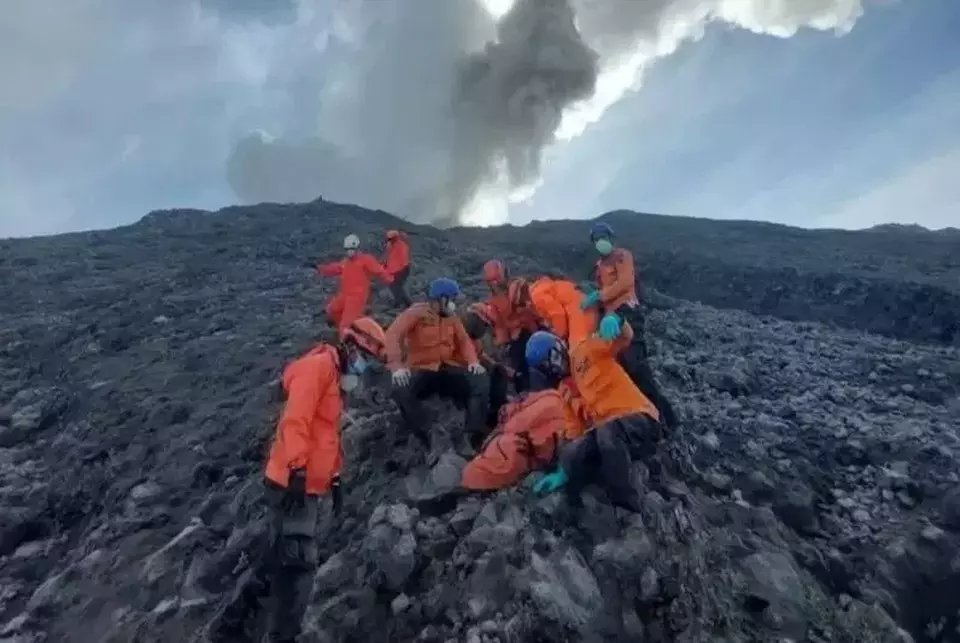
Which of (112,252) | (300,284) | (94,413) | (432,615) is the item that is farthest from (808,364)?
(112,252)

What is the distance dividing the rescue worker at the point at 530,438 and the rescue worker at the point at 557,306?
155 centimetres

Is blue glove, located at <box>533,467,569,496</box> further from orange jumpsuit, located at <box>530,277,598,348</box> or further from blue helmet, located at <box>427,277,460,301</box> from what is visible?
blue helmet, located at <box>427,277,460,301</box>

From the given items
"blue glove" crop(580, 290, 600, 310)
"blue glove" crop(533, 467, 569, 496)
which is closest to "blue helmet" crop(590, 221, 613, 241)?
"blue glove" crop(580, 290, 600, 310)

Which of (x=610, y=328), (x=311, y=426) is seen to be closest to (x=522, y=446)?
(x=610, y=328)

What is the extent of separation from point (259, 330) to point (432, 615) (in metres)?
7.76

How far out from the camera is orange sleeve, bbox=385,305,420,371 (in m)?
7.87

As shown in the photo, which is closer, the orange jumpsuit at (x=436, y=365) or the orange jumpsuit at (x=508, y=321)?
the orange jumpsuit at (x=436, y=365)

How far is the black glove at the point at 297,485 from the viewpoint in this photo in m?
6.01

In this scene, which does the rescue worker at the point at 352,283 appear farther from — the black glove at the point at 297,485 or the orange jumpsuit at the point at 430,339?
the black glove at the point at 297,485

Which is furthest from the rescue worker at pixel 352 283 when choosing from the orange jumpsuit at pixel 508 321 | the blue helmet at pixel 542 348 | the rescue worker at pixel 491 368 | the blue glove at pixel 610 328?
the blue glove at pixel 610 328

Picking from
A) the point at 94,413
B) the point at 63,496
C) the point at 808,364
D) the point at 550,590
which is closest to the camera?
the point at 550,590

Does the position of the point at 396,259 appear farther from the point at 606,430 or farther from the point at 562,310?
the point at 606,430

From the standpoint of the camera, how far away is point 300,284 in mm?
15906

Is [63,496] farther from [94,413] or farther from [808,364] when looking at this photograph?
[808,364]
